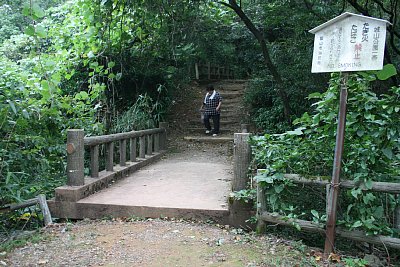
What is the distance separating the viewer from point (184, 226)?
4254mm

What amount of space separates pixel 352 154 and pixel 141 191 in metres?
3.01

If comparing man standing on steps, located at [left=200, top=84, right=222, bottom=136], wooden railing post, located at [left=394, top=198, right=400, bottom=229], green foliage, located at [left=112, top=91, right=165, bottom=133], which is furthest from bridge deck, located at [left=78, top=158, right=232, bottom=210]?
man standing on steps, located at [left=200, top=84, right=222, bottom=136]

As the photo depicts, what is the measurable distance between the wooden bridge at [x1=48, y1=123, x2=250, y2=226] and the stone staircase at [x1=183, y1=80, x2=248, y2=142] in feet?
15.4

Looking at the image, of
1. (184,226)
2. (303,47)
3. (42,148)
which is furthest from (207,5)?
(184,226)

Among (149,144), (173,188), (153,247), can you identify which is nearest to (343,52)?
(153,247)

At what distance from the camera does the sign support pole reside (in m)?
3.43

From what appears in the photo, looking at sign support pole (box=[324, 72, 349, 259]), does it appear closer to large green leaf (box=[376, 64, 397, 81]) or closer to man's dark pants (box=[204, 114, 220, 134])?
large green leaf (box=[376, 64, 397, 81])

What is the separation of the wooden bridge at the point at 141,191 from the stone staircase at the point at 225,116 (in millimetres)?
4691

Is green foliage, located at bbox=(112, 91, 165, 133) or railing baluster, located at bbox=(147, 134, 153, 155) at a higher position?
green foliage, located at bbox=(112, 91, 165, 133)

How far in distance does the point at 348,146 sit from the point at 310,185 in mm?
551

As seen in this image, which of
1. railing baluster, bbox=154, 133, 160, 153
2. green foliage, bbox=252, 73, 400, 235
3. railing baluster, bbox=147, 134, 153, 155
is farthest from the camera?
railing baluster, bbox=154, 133, 160, 153

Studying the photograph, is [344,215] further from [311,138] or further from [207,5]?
[207,5]

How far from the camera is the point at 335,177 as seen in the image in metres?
3.54

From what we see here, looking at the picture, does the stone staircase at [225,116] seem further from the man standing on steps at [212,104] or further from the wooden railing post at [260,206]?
the wooden railing post at [260,206]
